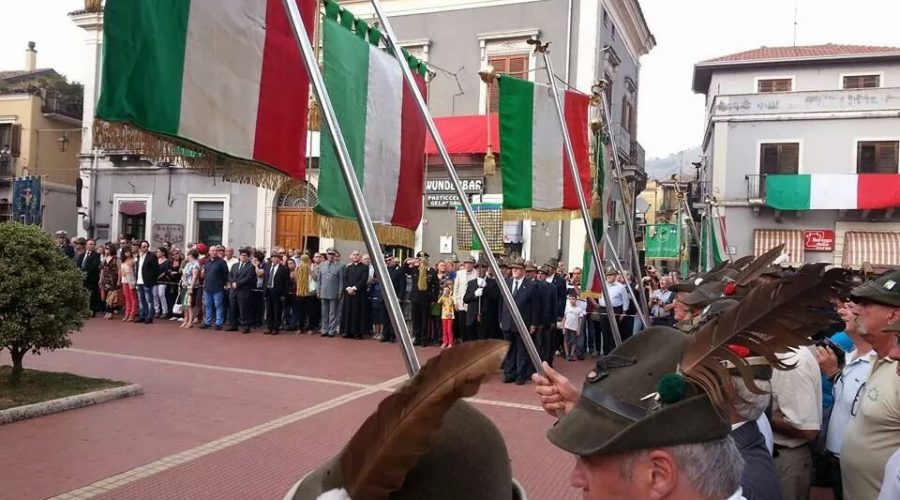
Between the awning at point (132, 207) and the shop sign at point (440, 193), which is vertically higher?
the shop sign at point (440, 193)

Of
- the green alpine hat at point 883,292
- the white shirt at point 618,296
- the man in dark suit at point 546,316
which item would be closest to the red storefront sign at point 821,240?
the white shirt at point 618,296

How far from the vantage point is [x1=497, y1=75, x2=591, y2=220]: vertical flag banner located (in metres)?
6.18

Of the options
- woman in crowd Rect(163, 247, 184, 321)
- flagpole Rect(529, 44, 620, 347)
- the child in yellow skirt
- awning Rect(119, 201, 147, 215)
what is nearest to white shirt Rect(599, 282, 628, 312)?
the child in yellow skirt

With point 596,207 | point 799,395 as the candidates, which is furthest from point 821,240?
point 799,395

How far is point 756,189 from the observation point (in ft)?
86.2

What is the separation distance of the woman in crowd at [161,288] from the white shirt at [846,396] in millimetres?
15086

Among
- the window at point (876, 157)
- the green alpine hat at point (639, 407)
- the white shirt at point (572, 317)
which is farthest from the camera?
the window at point (876, 157)

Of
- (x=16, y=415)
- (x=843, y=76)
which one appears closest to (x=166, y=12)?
(x=16, y=415)

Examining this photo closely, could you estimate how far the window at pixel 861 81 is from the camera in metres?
27.9

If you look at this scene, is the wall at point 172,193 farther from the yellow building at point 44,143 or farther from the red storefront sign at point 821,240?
the red storefront sign at point 821,240

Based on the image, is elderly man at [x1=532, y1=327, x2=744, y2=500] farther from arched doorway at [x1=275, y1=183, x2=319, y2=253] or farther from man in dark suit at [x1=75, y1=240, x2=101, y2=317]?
arched doorway at [x1=275, y1=183, x2=319, y2=253]

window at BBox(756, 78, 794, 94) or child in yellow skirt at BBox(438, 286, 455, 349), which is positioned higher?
window at BBox(756, 78, 794, 94)

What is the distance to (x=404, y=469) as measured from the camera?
1.02m

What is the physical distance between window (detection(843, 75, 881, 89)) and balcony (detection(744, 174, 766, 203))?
6.54 m
